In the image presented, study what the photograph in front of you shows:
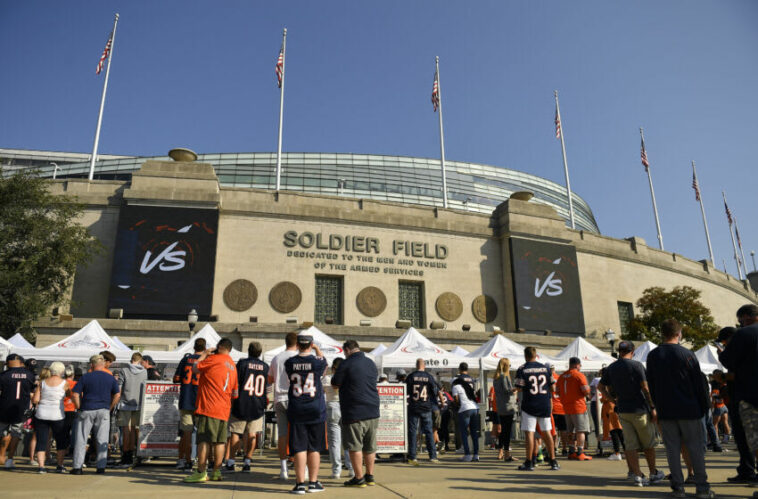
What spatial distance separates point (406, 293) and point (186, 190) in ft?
38.8

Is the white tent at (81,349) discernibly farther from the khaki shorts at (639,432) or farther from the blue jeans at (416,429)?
the khaki shorts at (639,432)

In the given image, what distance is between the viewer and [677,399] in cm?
608

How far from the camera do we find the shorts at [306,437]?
6.61 meters

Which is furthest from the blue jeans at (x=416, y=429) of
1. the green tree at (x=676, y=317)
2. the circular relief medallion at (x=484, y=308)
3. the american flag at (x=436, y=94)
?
the american flag at (x=436, y=94)

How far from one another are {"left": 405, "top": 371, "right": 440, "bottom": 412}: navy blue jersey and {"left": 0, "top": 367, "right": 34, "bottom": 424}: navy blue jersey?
22.6ft

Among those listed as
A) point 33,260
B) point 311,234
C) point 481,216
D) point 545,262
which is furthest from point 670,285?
point 33,260

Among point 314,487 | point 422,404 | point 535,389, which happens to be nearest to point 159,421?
point 314,487

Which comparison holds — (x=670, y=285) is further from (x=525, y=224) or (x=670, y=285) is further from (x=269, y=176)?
(x=269, y=176)

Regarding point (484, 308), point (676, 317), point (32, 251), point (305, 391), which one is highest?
point (32, 251)

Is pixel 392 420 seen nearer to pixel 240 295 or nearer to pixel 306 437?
pixel 306 437

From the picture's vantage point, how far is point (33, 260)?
70.2 feet

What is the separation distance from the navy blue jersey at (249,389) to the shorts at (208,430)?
107 cm

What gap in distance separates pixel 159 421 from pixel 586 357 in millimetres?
13031

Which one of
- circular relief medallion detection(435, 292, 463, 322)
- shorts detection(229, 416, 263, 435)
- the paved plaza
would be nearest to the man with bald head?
the paved plaza
